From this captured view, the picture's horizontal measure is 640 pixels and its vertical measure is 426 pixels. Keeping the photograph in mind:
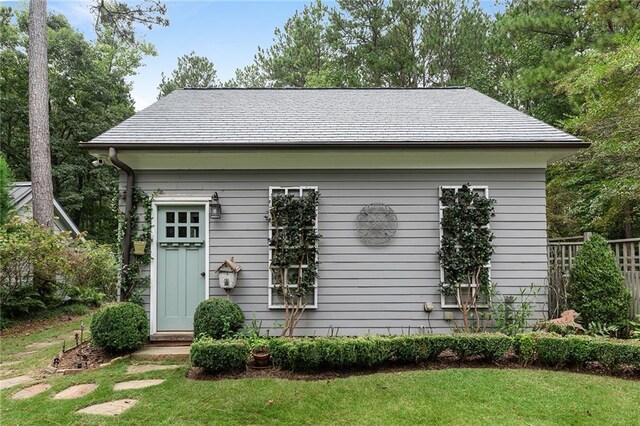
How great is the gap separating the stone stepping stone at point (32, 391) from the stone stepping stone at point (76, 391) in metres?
0.26

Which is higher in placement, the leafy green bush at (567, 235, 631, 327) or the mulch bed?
the leafy green bush at (567, 235, 631, 327)

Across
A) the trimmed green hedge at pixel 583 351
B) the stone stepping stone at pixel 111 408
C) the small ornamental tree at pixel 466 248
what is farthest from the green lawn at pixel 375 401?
the small ornamental tree at pixel 466 248

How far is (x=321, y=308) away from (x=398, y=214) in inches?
69.7

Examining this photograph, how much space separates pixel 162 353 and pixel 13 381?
1.52 metres

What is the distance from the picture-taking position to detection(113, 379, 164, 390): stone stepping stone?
3.78m

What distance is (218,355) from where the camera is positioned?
3.95 m

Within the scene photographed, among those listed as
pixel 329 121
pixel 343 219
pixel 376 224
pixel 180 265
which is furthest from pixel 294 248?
pixel 329 121

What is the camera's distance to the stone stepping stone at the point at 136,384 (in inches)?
149

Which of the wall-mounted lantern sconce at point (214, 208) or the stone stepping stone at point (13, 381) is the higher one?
the wall-mounted lantern sconce at point (214, 208)

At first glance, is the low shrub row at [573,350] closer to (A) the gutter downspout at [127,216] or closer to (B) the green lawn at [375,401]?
(B) the green lawn at [375,401]

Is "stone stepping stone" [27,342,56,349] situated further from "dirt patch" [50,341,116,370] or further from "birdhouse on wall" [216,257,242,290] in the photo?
"birdhouse on wall" [216,257,242,290]

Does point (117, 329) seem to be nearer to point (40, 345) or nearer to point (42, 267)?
point (40, 345)

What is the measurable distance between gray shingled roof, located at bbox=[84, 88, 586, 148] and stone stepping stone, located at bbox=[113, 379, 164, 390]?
9.78 ft

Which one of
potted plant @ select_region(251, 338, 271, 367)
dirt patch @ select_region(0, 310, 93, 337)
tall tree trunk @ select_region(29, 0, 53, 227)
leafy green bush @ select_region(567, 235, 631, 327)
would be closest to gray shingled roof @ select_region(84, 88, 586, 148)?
leafy green bush @ select_region(567, 235, 631, 327)
